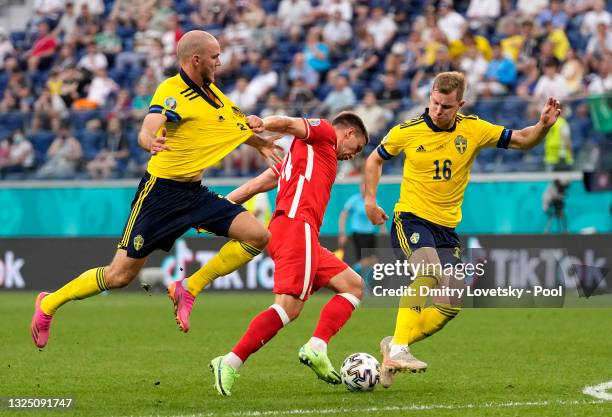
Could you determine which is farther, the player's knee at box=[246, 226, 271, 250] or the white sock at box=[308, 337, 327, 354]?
the player's knee at box=[246, 226, 271, 250]

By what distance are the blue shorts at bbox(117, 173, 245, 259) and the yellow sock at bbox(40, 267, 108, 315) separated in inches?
12.6

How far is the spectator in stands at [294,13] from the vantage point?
79.6 feet

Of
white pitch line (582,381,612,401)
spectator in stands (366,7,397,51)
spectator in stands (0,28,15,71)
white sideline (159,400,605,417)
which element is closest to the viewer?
white sideline (159,400,605,417)

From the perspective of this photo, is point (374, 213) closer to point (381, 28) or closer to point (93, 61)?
point (381, 28)

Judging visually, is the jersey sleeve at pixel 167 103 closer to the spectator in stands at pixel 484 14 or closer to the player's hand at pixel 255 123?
the player's hand at pixel 255 123

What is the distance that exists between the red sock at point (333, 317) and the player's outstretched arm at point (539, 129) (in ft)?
5.77

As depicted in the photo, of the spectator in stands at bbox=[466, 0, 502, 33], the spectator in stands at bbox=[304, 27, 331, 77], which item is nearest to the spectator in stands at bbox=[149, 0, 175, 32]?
the spectator in stands at bbox=[304, 27, 331, 77]

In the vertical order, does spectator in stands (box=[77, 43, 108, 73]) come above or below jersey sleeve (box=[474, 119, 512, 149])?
above

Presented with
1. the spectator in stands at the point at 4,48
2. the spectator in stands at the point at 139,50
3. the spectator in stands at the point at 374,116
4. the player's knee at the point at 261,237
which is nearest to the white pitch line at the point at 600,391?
the player's knee at the point at 261,237

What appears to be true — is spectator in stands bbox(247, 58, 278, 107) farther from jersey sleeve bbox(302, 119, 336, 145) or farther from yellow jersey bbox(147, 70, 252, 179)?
jersey sleeve bbox(302, 119, 336, 145)

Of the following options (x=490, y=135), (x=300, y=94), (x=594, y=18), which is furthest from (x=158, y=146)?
(x=594, y=18)

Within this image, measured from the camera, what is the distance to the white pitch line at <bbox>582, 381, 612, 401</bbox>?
327 inches

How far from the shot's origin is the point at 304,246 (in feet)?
28.8

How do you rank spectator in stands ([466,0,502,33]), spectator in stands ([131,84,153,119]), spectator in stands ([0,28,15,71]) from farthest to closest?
1. spectator in stands ([0,28,15,71])
2. spectator in stands ([131,84,153,119])
3. spectator in stands ([466,0,502,33])
